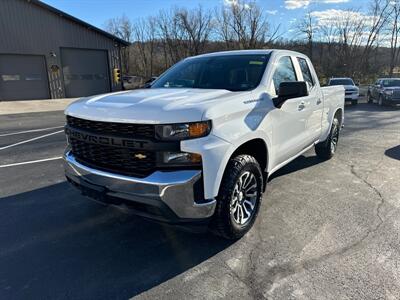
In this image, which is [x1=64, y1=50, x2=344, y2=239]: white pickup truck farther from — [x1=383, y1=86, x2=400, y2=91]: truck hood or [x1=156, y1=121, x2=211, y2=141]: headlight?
[x1=383, y1=86, x2=400, y2=91]: truck hood

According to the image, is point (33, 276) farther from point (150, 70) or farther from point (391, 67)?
point (150, 70)

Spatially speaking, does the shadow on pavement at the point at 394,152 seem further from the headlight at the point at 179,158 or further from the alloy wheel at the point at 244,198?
the headlight at the point at 179,158

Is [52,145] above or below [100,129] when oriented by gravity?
below

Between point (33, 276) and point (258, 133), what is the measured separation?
98.3 inches

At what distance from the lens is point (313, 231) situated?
3.57 m

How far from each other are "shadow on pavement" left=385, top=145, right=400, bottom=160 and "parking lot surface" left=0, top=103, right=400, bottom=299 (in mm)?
1850

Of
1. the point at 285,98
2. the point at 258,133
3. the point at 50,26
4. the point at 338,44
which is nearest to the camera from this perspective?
the point at 258,133

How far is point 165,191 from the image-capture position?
2.64m

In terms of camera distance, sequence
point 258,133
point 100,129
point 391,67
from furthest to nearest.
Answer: point 391,67
point 258,133
point 100,129

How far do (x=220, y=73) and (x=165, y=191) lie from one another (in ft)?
6.75

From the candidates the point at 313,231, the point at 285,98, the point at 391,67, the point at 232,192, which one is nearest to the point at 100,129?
the point at 232,192

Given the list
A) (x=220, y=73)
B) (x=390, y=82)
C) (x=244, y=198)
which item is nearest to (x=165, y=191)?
(x=244, y=198)

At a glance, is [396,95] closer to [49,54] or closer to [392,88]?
[392,88]

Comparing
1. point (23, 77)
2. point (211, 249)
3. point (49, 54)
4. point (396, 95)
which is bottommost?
point (211, 249)
